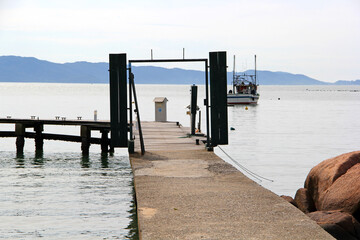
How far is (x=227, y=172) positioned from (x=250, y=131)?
4059cm

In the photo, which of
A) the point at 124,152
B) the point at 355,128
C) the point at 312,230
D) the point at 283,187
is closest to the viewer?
the point at 312,230

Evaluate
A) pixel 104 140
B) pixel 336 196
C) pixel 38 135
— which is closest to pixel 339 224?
pixel 336 196

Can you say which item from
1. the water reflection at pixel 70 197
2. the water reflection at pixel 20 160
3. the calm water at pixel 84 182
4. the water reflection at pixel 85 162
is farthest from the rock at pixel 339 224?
the water reflection at pixel 20 160

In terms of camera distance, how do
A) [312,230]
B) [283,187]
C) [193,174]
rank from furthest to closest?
1. [283,187]
2. [193,174]
3. [312,230]

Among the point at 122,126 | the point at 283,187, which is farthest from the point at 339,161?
the point at 283,187

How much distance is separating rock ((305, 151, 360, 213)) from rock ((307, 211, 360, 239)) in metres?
0.93

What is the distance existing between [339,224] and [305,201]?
3600mm

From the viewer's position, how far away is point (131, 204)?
16.8m

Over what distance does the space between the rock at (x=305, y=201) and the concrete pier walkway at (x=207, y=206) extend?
1.82 metres

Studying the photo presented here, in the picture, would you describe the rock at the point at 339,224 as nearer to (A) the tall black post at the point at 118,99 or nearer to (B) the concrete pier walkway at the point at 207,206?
(B) the concrete pier walkway at the point at 207,206

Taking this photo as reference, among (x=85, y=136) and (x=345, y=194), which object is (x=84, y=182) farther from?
(x=345, y=194)

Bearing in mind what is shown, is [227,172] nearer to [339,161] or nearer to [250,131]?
[339,161]

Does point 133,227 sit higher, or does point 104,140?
point 104,140

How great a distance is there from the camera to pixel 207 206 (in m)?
9.68
